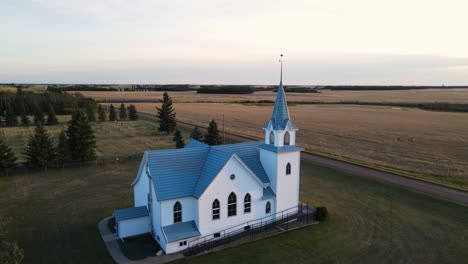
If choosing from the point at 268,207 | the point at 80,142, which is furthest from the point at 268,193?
the point at 80,142

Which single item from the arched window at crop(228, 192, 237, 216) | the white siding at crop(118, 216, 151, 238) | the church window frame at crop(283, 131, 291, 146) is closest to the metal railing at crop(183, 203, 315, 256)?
the arched window at crop(228, 192, 237, 216)

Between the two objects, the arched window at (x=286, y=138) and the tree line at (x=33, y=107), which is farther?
the tree line at (x=33, y=107)

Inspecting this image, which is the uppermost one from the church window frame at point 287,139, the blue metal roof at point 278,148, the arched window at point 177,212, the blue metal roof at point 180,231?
the church window frame at point 287,139

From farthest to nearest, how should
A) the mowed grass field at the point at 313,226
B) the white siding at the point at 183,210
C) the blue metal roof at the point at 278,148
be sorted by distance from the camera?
the blue metal roof at the point at 278,148 → the white siding at the point at 183,210 → the mowed grass field at the point at 313,226

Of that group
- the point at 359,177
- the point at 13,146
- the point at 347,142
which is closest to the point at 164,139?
the point at 13,146

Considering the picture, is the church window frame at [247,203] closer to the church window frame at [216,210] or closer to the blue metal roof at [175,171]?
the church window frame at [216,210]

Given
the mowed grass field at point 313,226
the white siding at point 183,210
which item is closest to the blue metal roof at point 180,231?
the white siding at point 183,210

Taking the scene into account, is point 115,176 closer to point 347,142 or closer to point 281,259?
point 281,259

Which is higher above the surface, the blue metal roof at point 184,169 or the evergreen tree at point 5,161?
the blue metal roof at point 184,169
